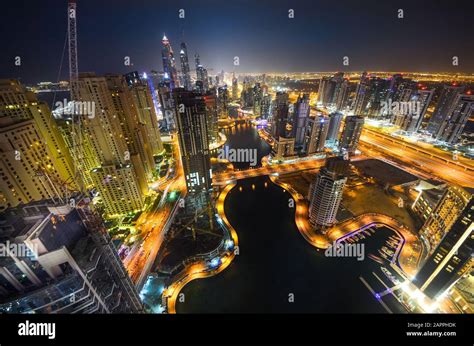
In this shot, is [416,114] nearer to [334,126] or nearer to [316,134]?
[334,126]

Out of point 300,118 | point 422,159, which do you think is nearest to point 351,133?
point 300,118

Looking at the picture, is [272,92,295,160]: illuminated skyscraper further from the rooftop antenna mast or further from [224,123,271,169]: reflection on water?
the rooftop antenna mast

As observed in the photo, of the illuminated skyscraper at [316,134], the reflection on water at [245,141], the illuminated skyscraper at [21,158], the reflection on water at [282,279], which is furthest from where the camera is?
the reflection on water at [245,141]

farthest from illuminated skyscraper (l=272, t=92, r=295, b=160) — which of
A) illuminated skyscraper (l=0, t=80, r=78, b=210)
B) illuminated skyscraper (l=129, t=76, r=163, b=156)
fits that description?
illuminated skyscraper (l=0, t=80, r=78, b=210)

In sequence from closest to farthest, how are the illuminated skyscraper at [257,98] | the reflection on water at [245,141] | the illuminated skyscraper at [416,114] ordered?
1. the reflection on water at [245,141]
2. the illuminated skyscraper at [416,114]
3. the illuminated skyscraper at [257,98]

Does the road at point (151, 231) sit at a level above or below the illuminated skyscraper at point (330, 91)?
below

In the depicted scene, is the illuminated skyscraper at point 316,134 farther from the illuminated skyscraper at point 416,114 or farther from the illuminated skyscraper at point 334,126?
the illuminated skyscraper at point 416,114

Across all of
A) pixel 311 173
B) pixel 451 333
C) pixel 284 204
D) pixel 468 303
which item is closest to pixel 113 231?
pixel 284 204

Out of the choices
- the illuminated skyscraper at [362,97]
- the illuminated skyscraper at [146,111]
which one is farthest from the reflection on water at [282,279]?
the illuminated skyscraper at [362,97]
